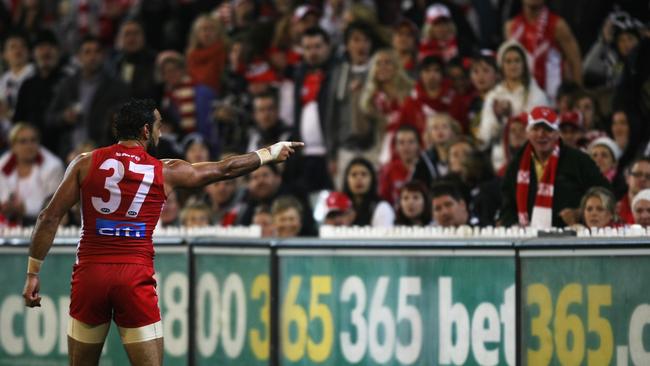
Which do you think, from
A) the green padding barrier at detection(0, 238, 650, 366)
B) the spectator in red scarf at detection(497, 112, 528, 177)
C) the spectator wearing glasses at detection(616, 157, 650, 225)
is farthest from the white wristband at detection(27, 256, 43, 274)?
the spectator in red scarf at detection(497, 112, 528, 177)

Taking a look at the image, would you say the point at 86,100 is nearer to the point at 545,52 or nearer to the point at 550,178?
the point at 545,52

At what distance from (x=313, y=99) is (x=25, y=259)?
4.38 meters

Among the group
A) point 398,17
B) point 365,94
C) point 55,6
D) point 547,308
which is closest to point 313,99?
Result: point 365,94

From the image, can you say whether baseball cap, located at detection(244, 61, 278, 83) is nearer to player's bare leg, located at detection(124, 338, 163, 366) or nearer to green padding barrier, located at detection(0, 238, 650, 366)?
green padding barrier, located at detection(0, 238, 650, 366)

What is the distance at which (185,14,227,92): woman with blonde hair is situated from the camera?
63.1 feet

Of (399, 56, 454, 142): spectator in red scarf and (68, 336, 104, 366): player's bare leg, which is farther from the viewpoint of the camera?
(399, 56, 454, 142): spectator in red scarf

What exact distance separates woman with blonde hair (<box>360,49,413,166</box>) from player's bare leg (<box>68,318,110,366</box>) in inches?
263

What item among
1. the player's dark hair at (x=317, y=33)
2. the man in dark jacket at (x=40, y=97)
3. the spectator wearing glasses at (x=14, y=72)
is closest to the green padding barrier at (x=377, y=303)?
the player's dark hair at (x=317, y=33)

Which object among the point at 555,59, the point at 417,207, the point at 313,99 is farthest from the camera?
the point at 313,99

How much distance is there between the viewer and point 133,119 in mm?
9938

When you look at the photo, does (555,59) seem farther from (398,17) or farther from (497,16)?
(398,17)

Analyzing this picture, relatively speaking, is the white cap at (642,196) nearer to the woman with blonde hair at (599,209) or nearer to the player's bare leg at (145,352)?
the woman with blonde hair at (599,209)

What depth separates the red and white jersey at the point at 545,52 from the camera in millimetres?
15672

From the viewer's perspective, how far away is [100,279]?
9.88 metres
